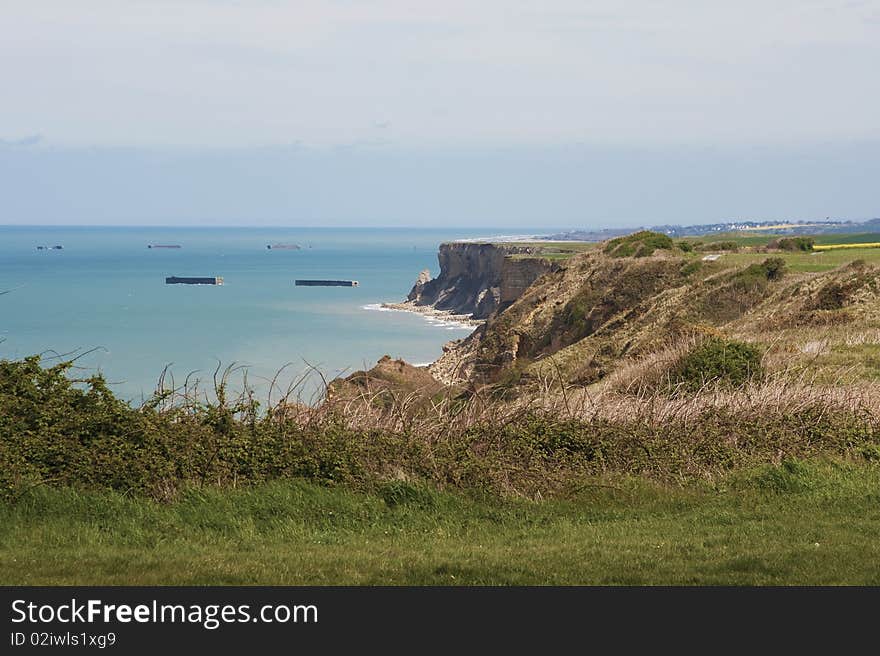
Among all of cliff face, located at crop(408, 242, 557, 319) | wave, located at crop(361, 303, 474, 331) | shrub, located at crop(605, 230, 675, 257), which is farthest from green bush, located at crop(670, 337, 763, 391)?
cliff face, located at crop(408, 242, 557, 319)

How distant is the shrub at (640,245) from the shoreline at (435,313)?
61.6 meters

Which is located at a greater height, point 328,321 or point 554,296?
point 554,296

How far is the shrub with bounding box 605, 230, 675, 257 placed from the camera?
153ft

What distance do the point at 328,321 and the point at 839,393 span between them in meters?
101

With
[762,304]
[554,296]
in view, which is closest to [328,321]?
[554,296]

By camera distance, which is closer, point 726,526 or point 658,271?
point 726,526

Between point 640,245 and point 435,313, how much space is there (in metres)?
83.2

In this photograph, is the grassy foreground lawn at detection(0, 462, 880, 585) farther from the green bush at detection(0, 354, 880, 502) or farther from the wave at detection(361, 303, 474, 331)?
the wave at detection(361, 303, 474, 331)

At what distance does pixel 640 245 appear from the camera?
4753 centimetres

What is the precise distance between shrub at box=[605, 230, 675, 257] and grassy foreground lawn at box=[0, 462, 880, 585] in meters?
36.5

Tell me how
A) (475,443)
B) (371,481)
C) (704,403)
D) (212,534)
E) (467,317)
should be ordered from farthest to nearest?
(467,317), (704,403), (475,443), (371,481), (212,534)

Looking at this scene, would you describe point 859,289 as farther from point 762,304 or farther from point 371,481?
point 371,481

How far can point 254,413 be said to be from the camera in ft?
34.5

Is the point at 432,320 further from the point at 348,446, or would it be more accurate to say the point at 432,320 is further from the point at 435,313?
the point at 348,446
